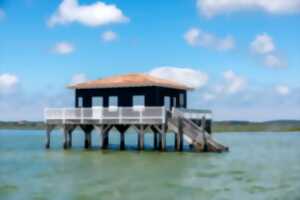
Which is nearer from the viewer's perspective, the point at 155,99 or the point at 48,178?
the point at 48,178

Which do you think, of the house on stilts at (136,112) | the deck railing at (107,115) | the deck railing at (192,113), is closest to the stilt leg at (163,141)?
the house on stilts at (136,112)

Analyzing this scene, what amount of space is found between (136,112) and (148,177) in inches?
488

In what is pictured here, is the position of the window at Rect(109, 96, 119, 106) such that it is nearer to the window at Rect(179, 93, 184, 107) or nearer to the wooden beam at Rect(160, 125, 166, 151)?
the wooden beam at Rect(160, 125, 166, 151)

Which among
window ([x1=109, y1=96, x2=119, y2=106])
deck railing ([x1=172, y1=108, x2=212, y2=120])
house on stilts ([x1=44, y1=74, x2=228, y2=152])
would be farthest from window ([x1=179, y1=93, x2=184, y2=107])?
window ([x1=109, y1=96, x2=119, y2=106])

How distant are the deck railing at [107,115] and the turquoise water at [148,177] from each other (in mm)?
2331

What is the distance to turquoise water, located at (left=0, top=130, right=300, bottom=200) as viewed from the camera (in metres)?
19.8

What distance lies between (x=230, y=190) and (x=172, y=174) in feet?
15.9

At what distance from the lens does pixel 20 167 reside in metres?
29.0

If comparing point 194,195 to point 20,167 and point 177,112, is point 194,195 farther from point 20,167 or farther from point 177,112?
point 177,112

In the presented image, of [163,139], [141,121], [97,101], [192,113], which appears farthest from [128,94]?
[192,113]

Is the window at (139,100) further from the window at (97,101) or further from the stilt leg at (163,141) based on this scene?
the stilt leg at (163,141)

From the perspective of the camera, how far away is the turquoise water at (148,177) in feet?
65.1

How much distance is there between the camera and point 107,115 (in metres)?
37.0

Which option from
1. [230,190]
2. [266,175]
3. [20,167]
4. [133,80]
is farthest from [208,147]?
[230,190]
